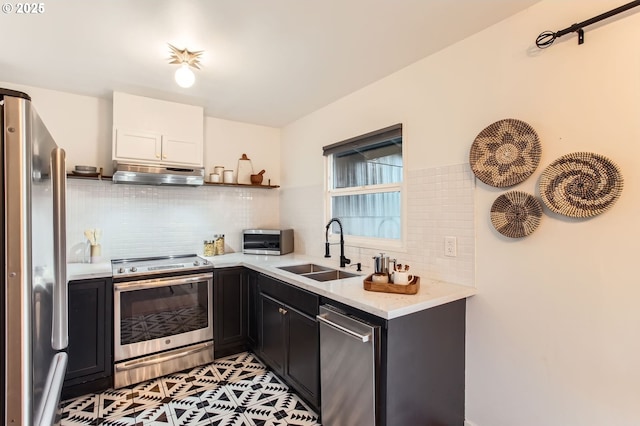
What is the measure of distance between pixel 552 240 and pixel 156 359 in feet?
9.25

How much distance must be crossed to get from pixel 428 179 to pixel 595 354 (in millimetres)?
1214

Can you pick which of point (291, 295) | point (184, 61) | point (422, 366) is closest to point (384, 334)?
point (422, 366)

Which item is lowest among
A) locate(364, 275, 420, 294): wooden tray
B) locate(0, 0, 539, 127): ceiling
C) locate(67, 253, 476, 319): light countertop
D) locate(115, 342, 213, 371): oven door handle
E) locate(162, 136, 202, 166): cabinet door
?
locate(115, 342, 213, 371): oven door handle

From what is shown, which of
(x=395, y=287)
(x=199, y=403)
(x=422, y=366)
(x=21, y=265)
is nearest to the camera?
(x=21, y=265)

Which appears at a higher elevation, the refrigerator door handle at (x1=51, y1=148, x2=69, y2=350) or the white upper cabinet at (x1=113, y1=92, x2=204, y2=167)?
the white upper cabinet at (x1=113, y1=92, x2=204, y2=167)

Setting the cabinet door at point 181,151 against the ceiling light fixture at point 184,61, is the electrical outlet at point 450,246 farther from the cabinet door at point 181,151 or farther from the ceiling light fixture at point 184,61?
the cabinet door at point 181,151

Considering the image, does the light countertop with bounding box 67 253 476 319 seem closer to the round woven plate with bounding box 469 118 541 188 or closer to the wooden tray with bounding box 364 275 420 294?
the wooden tray with bounding box 364 275 420 294

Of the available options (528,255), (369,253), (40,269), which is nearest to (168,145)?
(369,253)

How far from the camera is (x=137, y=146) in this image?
8.97 feet

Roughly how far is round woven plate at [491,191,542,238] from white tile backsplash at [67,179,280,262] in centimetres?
267

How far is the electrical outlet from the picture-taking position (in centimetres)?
192

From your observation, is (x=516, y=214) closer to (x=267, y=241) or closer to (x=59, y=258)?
(x=59, y=258)

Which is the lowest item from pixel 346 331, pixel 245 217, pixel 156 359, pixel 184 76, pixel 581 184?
pixel 156 359

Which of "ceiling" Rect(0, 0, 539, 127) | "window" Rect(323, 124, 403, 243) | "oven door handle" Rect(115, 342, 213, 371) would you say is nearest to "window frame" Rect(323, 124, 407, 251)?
"window" Rect(323, 124, 403, 243)
